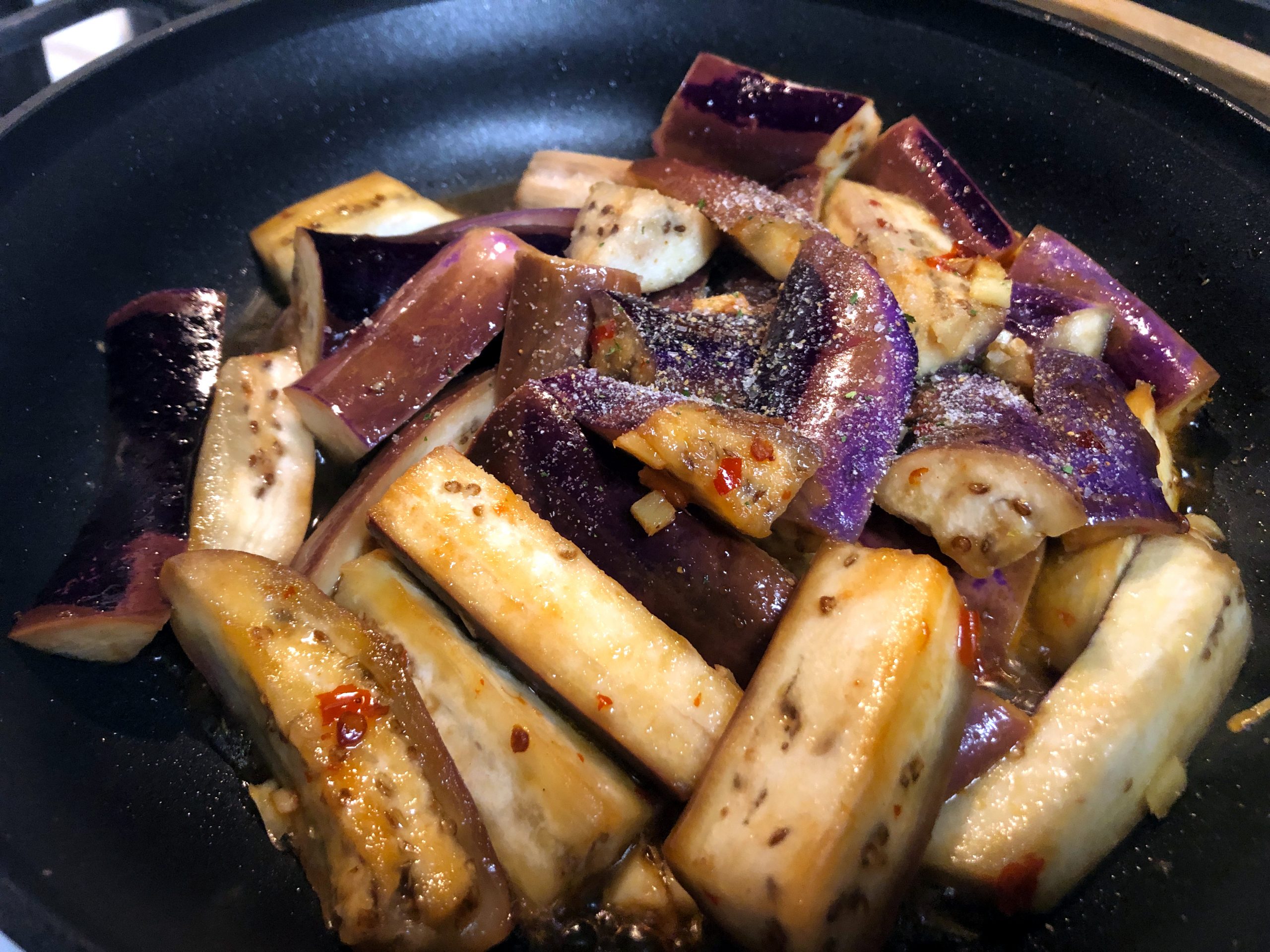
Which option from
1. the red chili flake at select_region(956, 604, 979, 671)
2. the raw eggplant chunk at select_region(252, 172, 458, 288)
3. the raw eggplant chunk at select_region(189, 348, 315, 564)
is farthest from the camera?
the raw eggplant chunk at select_region(252, 172, 458, 288)

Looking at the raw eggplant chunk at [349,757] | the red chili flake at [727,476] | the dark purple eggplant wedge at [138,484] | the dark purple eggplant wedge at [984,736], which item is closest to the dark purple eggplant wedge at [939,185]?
the red chili flake at [727,476]

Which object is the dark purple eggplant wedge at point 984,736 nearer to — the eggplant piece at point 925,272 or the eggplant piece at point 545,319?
the eggplant piece at point 925,272

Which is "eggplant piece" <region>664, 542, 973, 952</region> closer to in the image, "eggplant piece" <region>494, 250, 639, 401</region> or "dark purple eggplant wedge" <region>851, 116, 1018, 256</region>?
"eggplant piece" <region>494, 250, 639, 401</region>

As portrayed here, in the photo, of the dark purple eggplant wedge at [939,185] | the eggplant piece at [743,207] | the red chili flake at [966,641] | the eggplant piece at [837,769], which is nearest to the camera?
the eggplant piece at [837,769]

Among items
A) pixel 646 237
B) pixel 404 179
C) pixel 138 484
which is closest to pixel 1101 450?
pixel 646 237

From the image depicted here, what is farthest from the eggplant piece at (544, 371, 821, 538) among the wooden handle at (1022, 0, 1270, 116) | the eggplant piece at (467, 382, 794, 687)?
the wooden handle at (1022, 0, 1270, 116)

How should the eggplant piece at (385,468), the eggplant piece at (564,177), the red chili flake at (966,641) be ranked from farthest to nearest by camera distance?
the eggplant piece at (564,177), the eggplant piece at (385,468), the red chili flake at (966,641)
